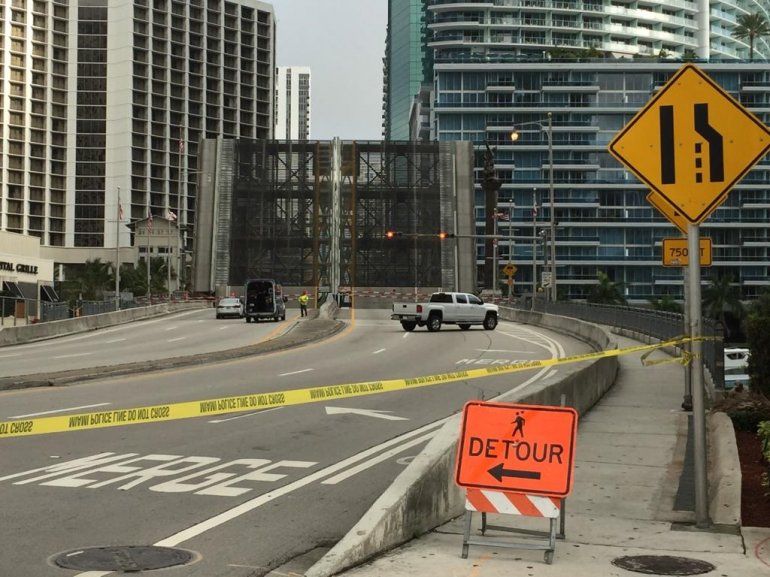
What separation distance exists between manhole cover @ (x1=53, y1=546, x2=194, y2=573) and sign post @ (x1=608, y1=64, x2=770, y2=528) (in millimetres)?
4184

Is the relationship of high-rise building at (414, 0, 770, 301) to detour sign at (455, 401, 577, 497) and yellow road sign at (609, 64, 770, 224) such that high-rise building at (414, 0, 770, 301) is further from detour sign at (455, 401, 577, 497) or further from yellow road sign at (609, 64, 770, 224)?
detour sign at (455, 401, 577, 497)

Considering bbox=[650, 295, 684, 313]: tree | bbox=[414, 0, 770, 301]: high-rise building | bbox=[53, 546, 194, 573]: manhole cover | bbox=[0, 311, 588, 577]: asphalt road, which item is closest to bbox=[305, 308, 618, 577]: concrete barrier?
bbox=[0, 311, 588, 577]: asphalt road

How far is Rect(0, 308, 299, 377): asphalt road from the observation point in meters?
29.1

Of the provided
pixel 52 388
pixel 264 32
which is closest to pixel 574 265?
pixel 264 32

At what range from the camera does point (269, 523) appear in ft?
29.3

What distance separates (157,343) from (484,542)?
32279 millimetres

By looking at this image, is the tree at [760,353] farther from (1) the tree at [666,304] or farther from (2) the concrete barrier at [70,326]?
(1) the tree at [666,304]

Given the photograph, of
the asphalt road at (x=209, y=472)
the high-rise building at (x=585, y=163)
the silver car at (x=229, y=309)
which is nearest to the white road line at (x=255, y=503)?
the asphalt road at (x=209, y=472)

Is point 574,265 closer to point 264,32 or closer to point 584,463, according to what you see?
point 264,32

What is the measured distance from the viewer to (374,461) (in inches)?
491

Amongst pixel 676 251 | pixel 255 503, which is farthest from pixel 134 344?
pixel 255 503

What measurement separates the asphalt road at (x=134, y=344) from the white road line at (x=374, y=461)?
13.5 m

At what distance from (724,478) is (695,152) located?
3.02m

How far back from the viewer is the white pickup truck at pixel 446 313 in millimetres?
45656
